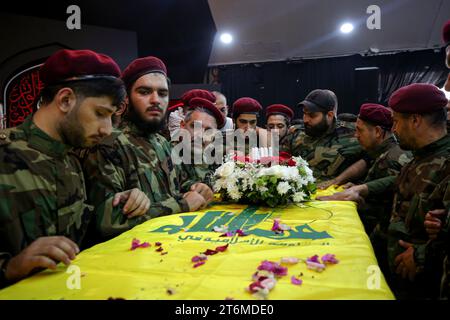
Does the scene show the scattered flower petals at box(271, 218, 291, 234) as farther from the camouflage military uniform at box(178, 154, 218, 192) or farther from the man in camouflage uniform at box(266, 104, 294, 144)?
the man in camouflage uniform at box(266, 104, 294, 144)

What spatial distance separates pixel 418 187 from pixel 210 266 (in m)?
1.61

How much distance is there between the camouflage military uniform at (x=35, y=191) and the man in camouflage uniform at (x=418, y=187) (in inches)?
73.2

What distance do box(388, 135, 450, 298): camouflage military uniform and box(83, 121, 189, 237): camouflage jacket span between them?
1.41m

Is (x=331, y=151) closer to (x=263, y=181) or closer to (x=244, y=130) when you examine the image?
(x=244, y=130)

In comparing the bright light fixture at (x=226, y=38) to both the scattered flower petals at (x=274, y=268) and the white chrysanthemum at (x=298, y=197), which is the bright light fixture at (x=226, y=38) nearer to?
the white chrysanthemum at (x=298, y=197)

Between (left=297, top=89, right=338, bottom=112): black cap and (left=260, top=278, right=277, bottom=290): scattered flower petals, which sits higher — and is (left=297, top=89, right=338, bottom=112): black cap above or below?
above

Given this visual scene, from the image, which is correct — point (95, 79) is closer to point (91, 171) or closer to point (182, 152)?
point (91, 171)

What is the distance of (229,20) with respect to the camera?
8266mm

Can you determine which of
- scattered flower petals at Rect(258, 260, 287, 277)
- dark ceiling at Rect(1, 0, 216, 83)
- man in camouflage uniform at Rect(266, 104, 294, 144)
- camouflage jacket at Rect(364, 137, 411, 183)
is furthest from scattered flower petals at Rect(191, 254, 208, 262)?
dark ceiling at Rect(1, 0, 216, 83)

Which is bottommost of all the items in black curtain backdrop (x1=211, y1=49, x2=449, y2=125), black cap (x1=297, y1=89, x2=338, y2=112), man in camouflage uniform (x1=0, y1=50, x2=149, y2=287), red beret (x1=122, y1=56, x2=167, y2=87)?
man in camouflage uniform (x1=0, y1=50, x2=149, y2=287)

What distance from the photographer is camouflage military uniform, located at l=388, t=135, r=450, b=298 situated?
1.93 meters

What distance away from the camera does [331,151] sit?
4.08 m
